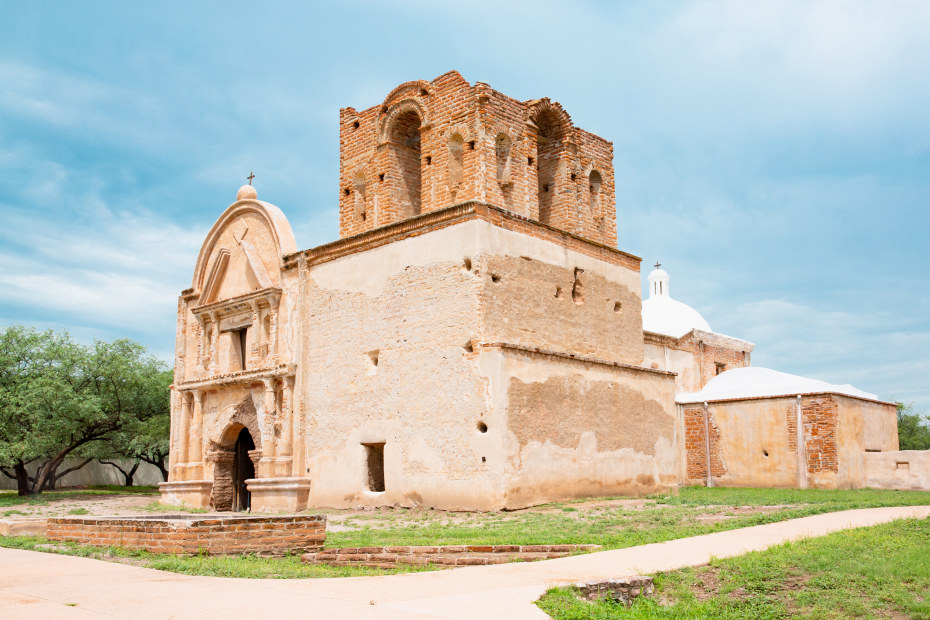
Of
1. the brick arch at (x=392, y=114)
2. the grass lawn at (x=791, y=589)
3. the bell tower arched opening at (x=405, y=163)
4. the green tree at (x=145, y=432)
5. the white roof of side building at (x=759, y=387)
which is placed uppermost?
the brick arch at (x=392, y=114)

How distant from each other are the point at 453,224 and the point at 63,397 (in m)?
14.5

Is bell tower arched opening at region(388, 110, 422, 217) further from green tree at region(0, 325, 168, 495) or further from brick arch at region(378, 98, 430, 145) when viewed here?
green tree at region(0, 325, 168, 495)

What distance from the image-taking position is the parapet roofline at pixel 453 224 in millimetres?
14094

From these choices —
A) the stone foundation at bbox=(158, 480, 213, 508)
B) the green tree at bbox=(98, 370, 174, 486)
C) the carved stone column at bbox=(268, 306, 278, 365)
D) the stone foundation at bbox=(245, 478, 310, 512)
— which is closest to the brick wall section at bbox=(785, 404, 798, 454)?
the stone foundation at bbox=(245, 478, 310, 512)

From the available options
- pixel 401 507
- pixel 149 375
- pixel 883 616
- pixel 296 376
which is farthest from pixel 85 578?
pixel 149 375

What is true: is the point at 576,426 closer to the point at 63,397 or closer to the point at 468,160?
the point at 468,160

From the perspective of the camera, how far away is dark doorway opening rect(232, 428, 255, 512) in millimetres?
18125

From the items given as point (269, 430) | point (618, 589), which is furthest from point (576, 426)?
point (618, 589)

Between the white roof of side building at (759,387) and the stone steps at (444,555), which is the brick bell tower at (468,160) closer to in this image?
the white roof of side building at (759,387)

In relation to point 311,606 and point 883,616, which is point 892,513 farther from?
point 311,606

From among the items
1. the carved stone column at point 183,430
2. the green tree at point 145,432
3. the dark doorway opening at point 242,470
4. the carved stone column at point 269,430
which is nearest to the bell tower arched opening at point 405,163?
the carved stone column at point 269,430

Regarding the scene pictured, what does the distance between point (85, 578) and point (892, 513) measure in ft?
29.6

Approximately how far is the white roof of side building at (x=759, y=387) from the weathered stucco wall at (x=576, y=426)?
384 centimetres

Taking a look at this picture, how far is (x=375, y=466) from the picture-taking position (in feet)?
49.6
